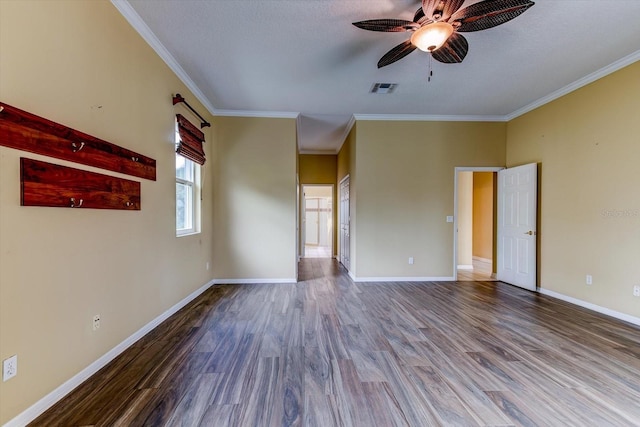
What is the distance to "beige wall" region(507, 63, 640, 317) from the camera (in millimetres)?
2914

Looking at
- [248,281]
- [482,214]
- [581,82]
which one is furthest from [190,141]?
[482,214]

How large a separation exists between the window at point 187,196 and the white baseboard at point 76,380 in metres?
1.14

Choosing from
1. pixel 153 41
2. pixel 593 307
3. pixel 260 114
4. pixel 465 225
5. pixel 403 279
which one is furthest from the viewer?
pixel 465 225

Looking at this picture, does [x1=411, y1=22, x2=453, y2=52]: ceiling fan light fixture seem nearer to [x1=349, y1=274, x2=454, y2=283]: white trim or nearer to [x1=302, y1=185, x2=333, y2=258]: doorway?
[x1=349, y1=274, x2=454, y2=283]: white trim

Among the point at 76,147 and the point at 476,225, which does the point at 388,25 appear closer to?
the point at 76,147

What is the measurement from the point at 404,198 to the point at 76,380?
14.6ft

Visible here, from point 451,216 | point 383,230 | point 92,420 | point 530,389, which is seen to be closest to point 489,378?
point 530,389

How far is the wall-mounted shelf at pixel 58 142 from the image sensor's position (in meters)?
1.34

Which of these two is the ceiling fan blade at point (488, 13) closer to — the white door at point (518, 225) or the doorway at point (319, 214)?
the white door at point (518, 225)

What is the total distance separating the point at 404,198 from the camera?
15.1ft

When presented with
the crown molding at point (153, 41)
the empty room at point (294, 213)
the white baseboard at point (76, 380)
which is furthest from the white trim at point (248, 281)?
the crown molding at point (153, 41)

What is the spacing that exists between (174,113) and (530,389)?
4128 mm

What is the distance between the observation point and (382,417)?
4.96ft

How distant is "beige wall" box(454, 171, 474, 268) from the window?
5287 mm
